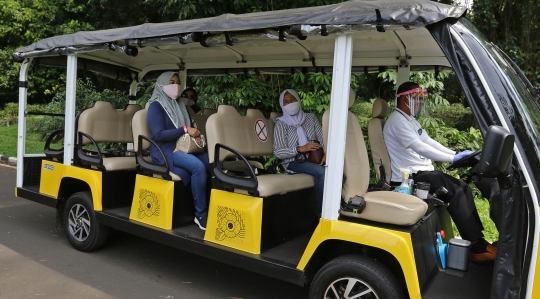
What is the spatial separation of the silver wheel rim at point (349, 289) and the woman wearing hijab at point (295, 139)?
4.46 ft

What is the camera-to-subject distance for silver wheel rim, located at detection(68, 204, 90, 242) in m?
4.97

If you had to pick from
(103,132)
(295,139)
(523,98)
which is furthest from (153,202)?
(523,98)

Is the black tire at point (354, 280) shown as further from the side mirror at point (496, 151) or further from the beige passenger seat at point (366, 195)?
the side mirror at point (496, 151)

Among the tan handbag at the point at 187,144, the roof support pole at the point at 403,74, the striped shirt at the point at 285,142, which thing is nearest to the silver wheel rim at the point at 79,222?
the tan handbag at the point at 187,144

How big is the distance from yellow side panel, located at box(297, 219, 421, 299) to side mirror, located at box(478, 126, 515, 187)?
2.54 ft

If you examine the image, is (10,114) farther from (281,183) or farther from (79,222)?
(281,183)

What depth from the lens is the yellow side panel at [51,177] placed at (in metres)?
5.11

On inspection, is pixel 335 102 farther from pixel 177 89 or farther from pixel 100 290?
pixel 100 290

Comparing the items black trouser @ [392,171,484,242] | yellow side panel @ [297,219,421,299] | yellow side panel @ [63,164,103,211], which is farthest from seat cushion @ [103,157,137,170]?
black trouser @ [392,171,484,242]

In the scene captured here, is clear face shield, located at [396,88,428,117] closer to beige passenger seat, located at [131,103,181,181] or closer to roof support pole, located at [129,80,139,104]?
beige passenger seat, located at [131,103,181,181]

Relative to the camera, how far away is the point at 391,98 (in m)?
8.61

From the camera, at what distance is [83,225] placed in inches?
196

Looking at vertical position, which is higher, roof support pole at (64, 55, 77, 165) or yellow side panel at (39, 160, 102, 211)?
roof support pole at (64, 55, 77, 165)

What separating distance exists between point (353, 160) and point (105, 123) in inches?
137
